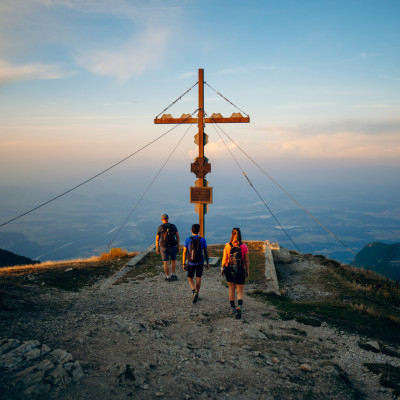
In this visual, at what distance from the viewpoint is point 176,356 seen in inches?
202

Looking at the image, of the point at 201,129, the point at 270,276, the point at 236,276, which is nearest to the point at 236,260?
the point at 236,276

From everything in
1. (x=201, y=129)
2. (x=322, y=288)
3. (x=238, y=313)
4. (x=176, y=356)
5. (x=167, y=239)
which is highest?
(x=201, y=129)

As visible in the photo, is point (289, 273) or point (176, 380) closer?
point (176, 380)

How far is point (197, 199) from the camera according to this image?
37.2 ft

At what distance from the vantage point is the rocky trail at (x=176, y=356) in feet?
13.3

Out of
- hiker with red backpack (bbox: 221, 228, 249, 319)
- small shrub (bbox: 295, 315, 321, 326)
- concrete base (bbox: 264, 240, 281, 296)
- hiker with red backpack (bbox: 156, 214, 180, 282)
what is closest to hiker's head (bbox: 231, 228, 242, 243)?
hiker with red backpack (bbox: 221, 228, 249, 319)

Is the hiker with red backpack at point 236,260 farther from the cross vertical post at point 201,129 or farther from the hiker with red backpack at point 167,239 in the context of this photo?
the cross vertical post at point 201,129

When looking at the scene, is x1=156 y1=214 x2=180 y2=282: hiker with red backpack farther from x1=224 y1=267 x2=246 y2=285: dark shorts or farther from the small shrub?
the small shrub

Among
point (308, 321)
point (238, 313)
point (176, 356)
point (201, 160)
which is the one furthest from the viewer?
point (201, 160)

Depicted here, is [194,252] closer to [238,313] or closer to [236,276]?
[236,276]

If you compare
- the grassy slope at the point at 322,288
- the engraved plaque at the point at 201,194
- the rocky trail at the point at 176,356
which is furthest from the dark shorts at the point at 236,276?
the engraved plaque at the point at 201,194

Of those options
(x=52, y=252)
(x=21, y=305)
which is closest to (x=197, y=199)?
(x=21, y=305)

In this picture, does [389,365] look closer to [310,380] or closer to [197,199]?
[310,380]

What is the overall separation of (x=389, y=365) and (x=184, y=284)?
639 cm
